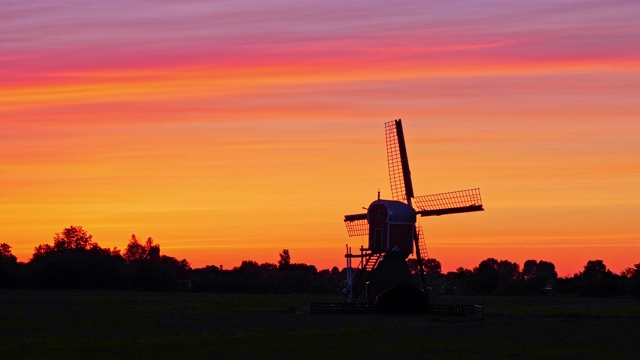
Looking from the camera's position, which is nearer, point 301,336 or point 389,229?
point 301,336

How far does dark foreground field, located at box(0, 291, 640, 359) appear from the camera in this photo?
43531 millimetres

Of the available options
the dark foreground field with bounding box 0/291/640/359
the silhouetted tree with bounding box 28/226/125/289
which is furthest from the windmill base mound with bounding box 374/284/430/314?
the silhouetted tree with bounding box 28/226/125/289

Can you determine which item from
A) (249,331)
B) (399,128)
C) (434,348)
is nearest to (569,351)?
(434,348)

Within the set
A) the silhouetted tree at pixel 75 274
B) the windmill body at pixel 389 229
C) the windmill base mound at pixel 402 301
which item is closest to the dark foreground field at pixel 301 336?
the windmill base mound at pixel 402 301

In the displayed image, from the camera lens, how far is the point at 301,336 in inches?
2127

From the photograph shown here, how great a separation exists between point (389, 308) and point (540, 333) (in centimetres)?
2366

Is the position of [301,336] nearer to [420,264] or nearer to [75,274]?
[420,264]

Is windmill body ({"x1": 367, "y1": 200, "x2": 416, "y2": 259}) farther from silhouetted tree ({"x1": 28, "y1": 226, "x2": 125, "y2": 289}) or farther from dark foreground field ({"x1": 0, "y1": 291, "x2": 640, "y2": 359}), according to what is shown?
silhouetted tree ({"x1": 28, "y1": 226, "x2": 125, "y2": 289})

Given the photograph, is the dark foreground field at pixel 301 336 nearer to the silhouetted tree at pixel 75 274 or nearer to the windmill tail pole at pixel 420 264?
the windmill tail pole at pixel 420 264

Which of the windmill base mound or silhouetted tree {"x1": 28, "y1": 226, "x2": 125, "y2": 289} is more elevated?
silhouetted tree {"x1": 28, "y1": 226, "x2": 125, "y2": 289}

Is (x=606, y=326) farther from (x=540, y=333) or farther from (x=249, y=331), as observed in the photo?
(x=249, y=331)

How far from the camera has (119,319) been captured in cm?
6888

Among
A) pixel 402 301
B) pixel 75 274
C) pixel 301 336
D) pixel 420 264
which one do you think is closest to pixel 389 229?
pixel 420 264

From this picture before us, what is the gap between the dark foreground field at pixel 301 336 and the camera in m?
43.5
